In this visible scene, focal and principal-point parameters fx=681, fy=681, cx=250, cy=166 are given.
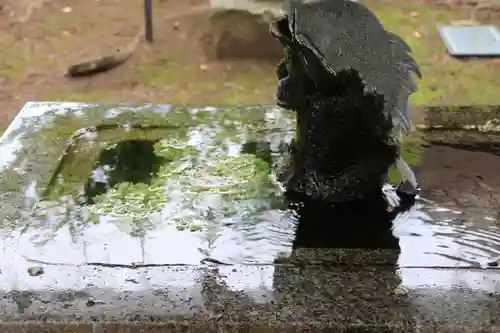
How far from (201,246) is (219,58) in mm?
2720

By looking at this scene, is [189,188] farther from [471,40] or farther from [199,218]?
[471,40]

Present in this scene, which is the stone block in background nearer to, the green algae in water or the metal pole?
the metal pole

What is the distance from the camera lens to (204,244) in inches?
59.7

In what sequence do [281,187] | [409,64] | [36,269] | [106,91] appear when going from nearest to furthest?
[36,269]
[409,64]
[281,187]
[106,91]

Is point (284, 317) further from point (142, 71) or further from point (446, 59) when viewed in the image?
point (446, 59)

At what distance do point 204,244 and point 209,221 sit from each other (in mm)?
109

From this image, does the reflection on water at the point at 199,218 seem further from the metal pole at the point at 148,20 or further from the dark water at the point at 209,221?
the metal pole at the point at 148,20

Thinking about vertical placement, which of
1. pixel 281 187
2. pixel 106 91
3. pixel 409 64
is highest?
pixel 409 64

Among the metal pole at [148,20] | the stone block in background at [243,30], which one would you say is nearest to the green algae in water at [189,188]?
the stone block in background at [243,30]

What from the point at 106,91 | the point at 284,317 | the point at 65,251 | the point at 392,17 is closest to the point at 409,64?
the point at 284,317

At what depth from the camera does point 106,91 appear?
3750 millimetres

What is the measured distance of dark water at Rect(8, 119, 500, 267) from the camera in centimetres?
149

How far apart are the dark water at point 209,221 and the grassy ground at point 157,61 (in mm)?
1729

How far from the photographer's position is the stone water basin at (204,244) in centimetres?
129
